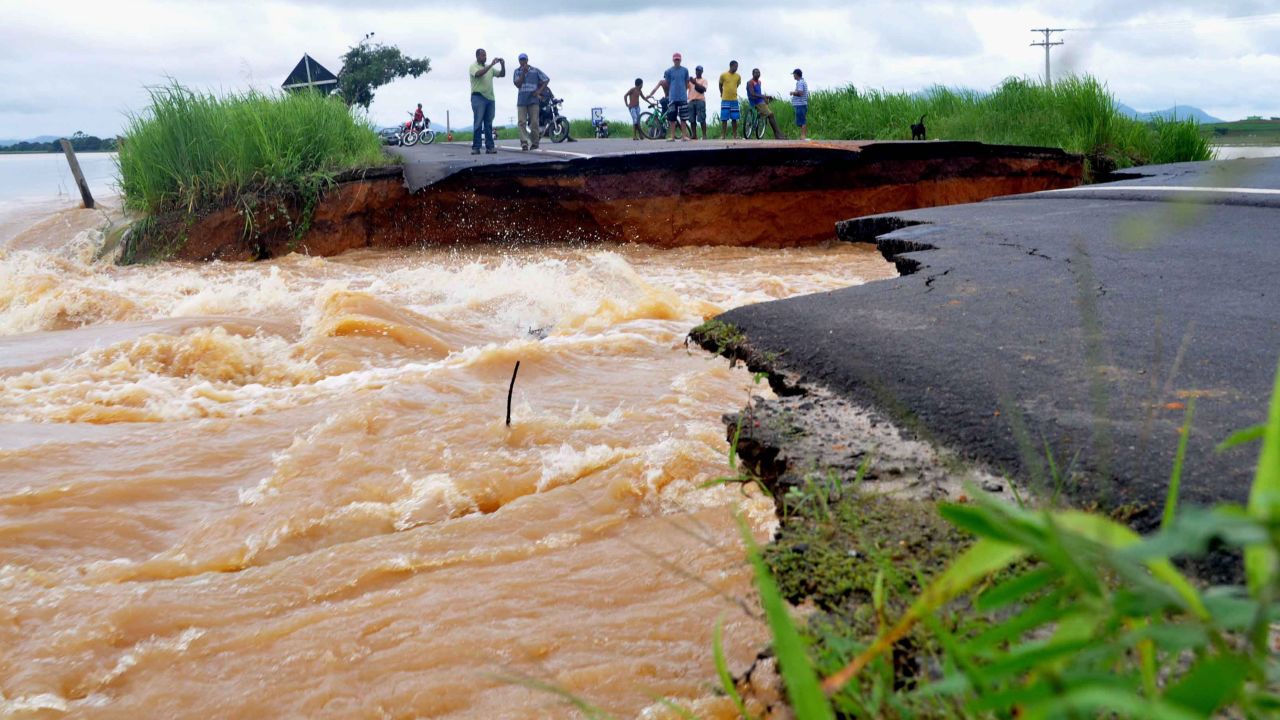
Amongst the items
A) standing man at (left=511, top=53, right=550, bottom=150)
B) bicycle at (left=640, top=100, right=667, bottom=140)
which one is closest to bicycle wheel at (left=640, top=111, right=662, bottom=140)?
bicycle at (left=640, top=100, right=667, bottom=140)

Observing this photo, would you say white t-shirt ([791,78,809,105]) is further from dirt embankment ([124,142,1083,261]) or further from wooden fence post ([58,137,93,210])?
wooden fence post ([58,137,93,210])

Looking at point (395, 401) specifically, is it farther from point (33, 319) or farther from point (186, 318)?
point (33, 319)

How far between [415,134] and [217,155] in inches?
683

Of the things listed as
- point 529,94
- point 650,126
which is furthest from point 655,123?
point 529,94

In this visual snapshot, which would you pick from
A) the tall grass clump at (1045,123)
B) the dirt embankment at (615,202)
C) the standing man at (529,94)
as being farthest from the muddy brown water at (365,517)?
the standing man at (529,94)

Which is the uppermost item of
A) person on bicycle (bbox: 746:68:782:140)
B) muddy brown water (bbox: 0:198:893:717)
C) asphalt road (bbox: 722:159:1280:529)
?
person on bicycle (bbox: 746:68:782:140)

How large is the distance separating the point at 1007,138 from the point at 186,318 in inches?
492

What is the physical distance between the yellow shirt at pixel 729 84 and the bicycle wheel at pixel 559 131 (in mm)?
3455

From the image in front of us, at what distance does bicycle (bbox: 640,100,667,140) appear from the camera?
2506cm

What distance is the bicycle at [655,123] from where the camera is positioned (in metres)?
25.1

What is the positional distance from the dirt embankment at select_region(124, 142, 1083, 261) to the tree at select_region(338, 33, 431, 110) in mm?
38835

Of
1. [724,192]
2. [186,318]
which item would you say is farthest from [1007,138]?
[186,318]

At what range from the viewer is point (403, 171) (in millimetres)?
11852

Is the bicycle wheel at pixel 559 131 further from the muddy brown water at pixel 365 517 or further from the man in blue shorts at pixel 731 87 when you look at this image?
the muddy brown water at pixel 365 517
